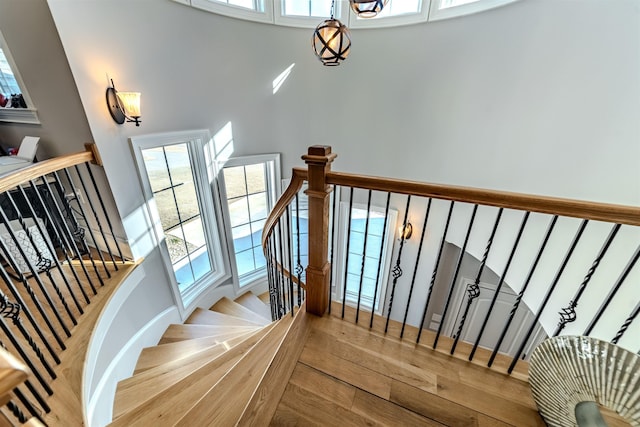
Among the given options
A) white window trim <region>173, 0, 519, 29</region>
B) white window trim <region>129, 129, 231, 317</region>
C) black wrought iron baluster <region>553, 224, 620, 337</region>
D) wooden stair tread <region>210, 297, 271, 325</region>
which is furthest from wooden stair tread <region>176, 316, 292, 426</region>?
white window trim <region>173, 0, 519, 29</region>

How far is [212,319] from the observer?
11.1 feet

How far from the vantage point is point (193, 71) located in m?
2.79

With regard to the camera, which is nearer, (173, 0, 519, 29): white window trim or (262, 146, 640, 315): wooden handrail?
(262, 146, 640, 315): wooden handrail

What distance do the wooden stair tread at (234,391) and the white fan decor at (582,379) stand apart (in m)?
1.25

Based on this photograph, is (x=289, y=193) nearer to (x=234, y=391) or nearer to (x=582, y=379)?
(x=234, y=391)

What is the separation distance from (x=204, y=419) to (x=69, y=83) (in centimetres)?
243

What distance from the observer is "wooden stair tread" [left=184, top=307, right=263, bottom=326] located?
3.34 meters

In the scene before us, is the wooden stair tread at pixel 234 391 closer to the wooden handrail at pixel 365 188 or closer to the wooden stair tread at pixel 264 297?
the wooden handrail at pixel 365 188

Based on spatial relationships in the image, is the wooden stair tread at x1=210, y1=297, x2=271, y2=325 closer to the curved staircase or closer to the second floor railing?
the curved staircase

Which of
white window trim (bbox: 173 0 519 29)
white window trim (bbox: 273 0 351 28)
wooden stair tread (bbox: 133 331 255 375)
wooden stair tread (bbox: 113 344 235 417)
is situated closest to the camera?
wooden stair tread (bbox: 113 344 235 417)

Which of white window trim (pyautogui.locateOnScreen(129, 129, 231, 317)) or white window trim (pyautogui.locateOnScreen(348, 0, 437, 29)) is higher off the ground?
white window trim (pyautogui.locateOnScreen(348, 0, 437, 29))

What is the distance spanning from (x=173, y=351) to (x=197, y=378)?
1.19 metres

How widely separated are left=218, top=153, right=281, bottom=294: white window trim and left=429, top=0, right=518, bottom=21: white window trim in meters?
2.43

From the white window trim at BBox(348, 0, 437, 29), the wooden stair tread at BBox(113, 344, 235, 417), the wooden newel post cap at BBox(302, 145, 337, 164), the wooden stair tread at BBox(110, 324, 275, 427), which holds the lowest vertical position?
the wooden stair tread at BBox(113, 344, 235, 417)
